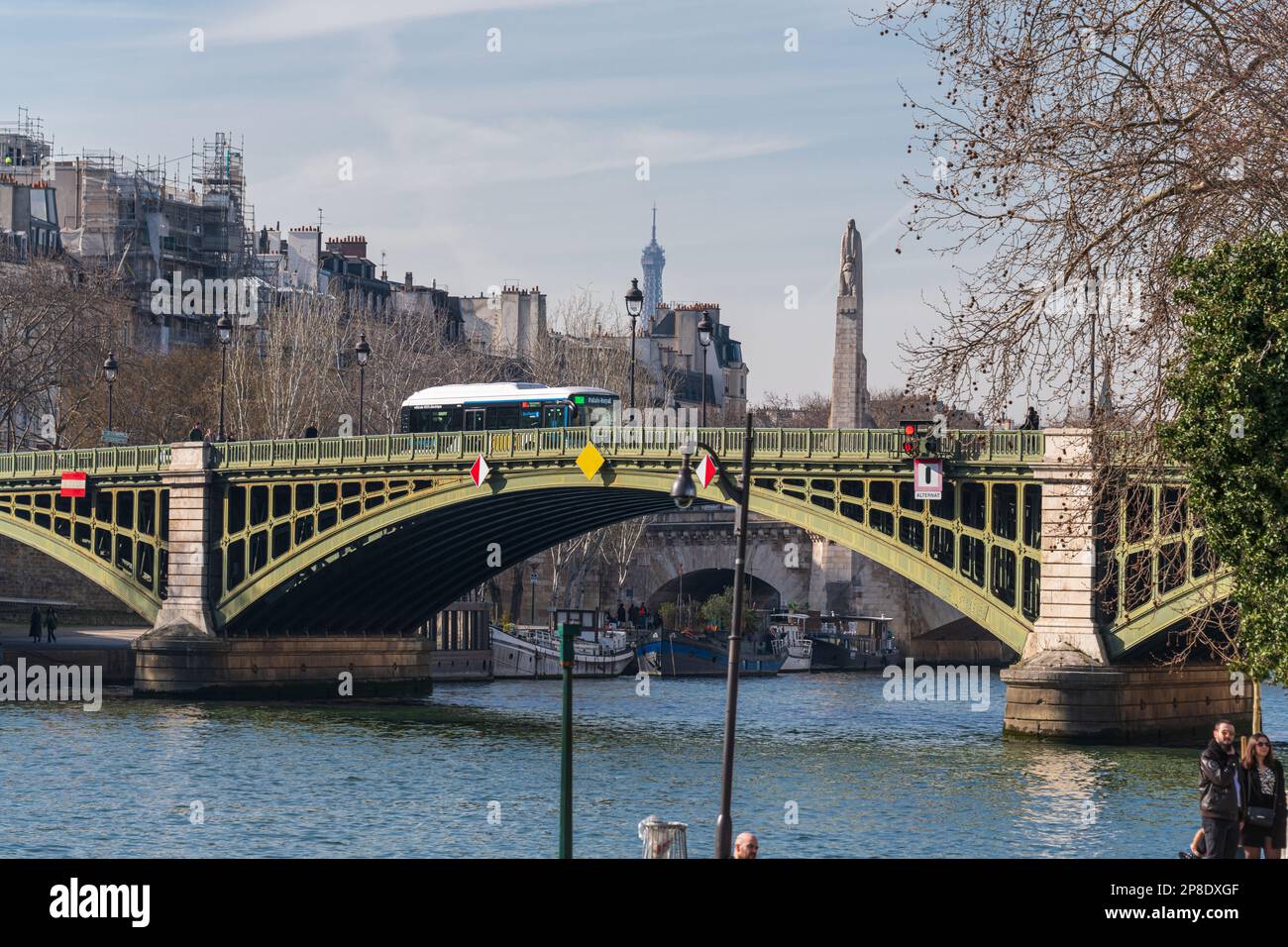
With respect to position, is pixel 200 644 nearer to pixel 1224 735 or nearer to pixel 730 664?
pixel 730 664

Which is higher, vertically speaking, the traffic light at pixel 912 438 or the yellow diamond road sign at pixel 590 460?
the traffic light at pixel 912 438

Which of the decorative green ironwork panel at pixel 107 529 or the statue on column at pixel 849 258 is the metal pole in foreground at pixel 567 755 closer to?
the decorative green ironwork panel at pixel 107 529

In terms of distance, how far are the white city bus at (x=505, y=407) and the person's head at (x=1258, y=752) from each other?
123 feet

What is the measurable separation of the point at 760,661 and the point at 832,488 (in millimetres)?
36862

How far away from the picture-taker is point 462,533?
58.2 metres

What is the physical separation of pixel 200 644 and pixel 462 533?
301 inches

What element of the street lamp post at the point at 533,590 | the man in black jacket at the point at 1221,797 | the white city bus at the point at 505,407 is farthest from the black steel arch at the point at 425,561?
the man in black jacket at the point at 1221,797

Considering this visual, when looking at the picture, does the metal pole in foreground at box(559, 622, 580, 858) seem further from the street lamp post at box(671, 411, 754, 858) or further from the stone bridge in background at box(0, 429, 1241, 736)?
the stone bridge in background at box(0, 429, 1241, 736)

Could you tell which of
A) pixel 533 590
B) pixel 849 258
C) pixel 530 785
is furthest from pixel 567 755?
pixel 849 258

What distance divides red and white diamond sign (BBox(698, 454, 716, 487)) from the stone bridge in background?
370mm

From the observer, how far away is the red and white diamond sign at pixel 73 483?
60.1 m

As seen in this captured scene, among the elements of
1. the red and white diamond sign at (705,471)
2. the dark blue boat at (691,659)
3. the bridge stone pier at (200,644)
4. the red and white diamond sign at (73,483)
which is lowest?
the dark blue boat at (691,659)

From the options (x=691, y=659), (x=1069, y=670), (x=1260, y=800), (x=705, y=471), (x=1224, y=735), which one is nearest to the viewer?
(x=1224, y=735)

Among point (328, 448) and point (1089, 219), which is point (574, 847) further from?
point (328, 448)
